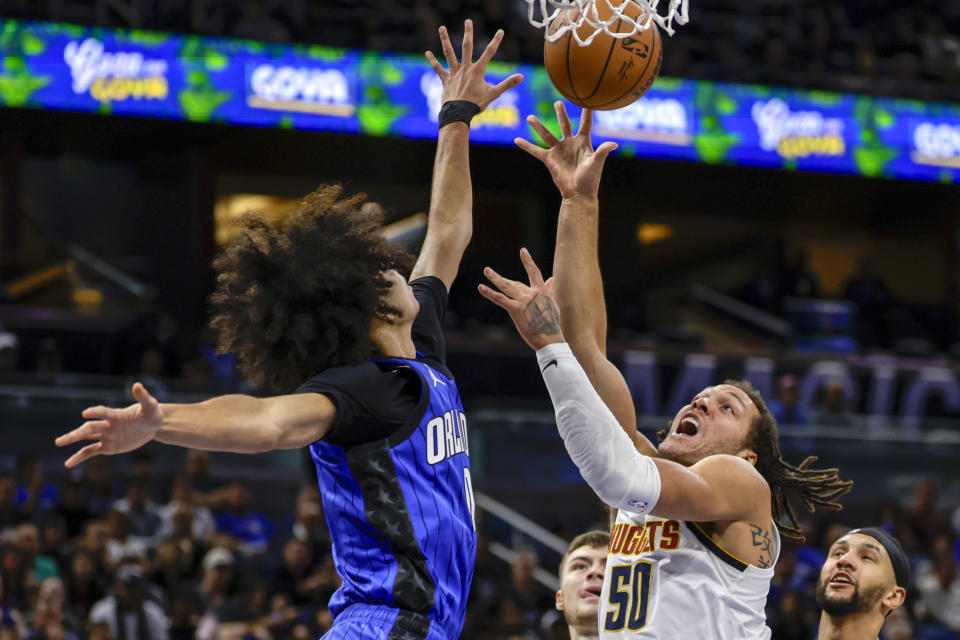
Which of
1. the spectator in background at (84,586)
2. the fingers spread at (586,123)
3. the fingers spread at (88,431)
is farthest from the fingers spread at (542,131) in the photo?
the spectator in background at (84,586)

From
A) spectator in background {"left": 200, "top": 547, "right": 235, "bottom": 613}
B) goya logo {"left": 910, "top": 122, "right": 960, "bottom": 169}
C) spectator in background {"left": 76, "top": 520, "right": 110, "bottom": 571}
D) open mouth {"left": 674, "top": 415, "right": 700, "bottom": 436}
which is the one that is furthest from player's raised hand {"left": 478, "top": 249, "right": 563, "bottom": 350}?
goya logo {"left": 910, "top": 122, "right": 960, "bottom": 169}

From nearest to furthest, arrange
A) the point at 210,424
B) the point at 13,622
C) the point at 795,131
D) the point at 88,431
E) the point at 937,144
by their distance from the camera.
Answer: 1. the point at 88,431
2. the point at 210,424
3. the point at 13,622
4. the point at 795,131
5. the point at 937,144

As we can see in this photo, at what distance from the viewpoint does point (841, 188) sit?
20469 millimetres

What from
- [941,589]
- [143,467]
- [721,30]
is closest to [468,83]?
[143,467]

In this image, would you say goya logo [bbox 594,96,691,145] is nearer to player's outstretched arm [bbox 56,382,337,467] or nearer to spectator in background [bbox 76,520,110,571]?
spectator in background [bbox 76,520,110,571]

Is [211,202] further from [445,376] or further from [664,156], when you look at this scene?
[445,376]

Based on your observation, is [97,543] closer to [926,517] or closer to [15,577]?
[15,577]

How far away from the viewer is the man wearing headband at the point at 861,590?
5250 mm

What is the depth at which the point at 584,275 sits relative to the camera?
4758 mm

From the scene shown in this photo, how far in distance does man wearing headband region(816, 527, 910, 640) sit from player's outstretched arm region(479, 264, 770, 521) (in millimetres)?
1308

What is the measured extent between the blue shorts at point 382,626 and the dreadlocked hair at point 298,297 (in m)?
0.68

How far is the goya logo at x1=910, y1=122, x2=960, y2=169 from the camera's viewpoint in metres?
17.4

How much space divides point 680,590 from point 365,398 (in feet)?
4.60

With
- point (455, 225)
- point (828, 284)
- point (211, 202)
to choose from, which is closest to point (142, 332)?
point (211, 202)
